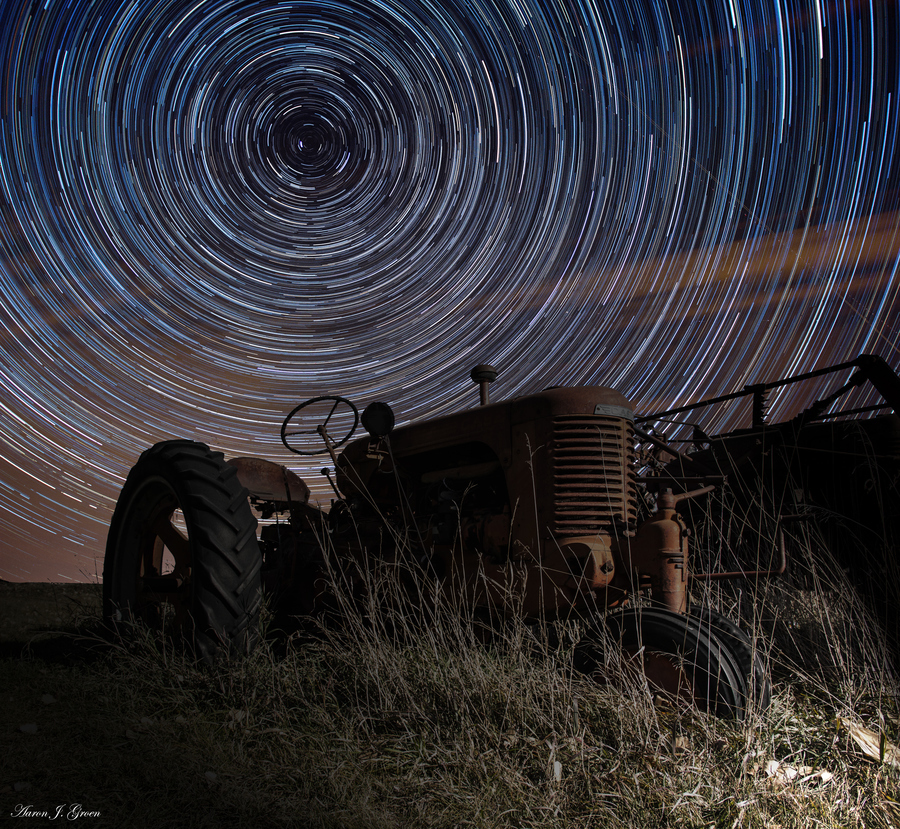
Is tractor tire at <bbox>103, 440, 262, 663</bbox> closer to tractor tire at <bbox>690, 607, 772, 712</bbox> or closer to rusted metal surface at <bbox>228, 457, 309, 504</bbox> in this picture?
rusted metal surface at <bbox>228, 457, 309, 504</bbox>

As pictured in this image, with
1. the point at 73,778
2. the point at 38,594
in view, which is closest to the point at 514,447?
the point at 73,778

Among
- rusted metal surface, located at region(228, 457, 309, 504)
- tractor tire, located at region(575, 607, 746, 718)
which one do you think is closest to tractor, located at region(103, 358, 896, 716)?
tractor tire, located at region(575, 607, 746, 718)

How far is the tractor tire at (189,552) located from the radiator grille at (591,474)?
178 cm

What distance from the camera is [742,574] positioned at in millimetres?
3492

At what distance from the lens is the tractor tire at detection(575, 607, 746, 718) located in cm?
285

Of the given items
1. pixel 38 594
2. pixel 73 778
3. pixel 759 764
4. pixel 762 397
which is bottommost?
pixel 38 594

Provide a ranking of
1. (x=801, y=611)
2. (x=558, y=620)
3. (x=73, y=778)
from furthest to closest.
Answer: (x=801, y=611) < (x=558, y=620) < (x=73, y=778)

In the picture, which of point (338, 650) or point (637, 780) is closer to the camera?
point (637, 780)

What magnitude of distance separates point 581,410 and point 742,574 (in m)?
1.19

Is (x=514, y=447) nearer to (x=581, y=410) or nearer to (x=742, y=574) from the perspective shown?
(x=581, y=410)

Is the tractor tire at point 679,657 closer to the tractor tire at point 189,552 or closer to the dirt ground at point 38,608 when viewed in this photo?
the tractor tire at point 189,552

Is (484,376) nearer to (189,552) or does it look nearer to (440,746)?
(189,552)

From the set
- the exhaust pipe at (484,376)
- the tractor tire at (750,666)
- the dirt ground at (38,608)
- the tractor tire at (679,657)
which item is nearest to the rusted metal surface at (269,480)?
the dirt ground at (38,608)
